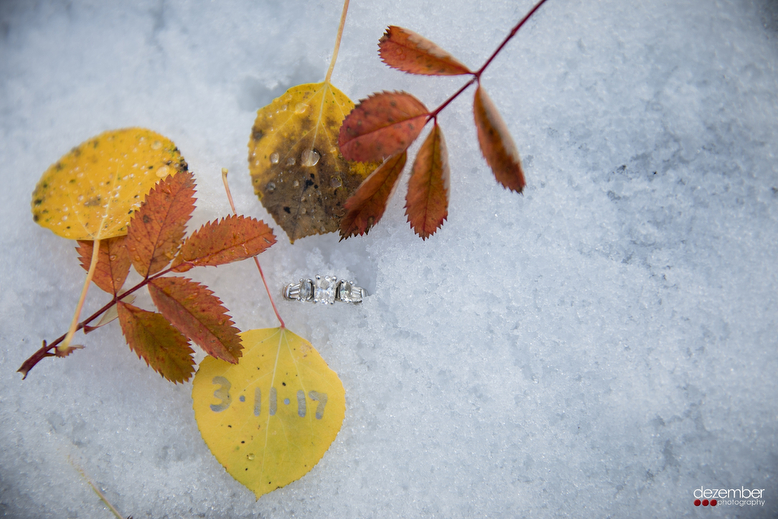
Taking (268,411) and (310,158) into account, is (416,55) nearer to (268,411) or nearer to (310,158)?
(310,158)

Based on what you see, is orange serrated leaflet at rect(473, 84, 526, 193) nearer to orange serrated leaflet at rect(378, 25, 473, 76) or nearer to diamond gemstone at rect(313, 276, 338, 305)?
orange serrated leaflet at rect(378, 25, 473, 76)

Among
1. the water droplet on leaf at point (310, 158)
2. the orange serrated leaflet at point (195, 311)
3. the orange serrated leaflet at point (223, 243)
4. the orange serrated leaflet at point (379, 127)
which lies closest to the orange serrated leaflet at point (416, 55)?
the orange serrated leaflet at point (379, 127)

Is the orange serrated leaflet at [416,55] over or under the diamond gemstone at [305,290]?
over

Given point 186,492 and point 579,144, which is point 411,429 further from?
point 579,144

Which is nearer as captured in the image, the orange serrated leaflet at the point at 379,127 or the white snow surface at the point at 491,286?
the orange serrated leaflet at the point at 379,127

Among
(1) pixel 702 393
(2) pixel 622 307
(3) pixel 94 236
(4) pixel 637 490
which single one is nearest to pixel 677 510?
(4) pixel 637 490

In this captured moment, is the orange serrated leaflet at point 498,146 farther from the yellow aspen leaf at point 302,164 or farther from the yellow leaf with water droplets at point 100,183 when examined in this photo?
the yellow leaf with water droplets at point 100,183
